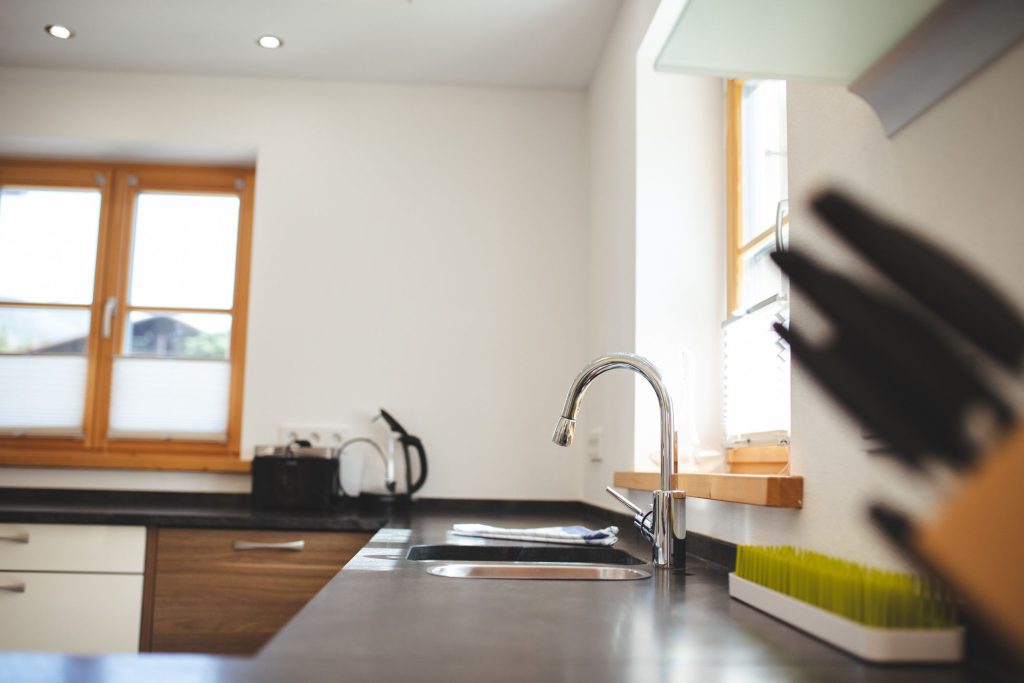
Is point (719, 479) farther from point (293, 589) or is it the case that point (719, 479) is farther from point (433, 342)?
point (433, 342)

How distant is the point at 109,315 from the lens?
3.46 meters

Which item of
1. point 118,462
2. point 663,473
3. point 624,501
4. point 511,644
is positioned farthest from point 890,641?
point 118,462

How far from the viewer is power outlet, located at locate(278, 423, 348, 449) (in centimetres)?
330

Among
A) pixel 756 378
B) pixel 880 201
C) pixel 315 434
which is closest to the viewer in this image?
pixel 880 201

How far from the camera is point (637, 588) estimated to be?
140 cm

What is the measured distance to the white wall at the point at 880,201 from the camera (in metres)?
0.89

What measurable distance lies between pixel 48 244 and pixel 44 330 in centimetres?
34

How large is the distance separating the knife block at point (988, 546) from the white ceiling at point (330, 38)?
264 cm

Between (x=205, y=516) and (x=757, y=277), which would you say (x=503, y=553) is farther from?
(x=205, y=516)

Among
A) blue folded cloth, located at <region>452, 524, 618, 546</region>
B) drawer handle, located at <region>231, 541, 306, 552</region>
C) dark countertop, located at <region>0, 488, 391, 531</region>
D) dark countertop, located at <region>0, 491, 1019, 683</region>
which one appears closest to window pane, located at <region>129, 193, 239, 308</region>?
dark countertop, located at <region>0, 488, 391, 531</region>

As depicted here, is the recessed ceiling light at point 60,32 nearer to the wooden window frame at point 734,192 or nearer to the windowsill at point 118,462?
the windowsill at point 118,462

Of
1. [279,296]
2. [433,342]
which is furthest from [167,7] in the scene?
[433,342]

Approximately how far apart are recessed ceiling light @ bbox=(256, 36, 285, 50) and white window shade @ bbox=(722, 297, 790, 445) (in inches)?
72.8

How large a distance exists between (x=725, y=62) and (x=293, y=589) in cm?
206
